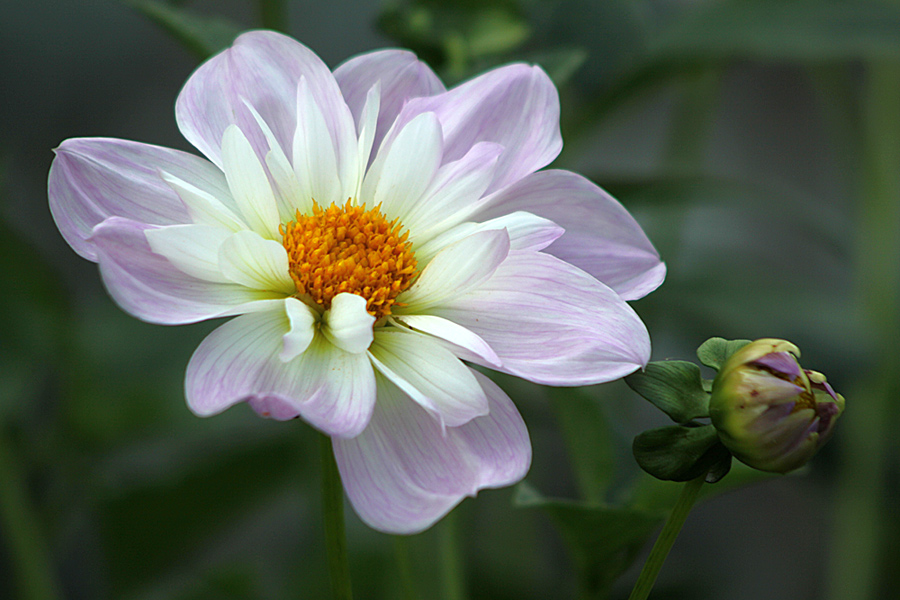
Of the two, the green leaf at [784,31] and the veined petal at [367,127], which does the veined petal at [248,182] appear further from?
the green leaf at [784,31]

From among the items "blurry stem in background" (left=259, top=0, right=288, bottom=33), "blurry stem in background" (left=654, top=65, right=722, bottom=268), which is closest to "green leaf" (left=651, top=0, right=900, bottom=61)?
"blurry stem in background" (left=654, top=65, right=722, bottom=268)

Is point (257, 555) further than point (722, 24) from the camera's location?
Yes

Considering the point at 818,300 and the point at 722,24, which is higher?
the point at 722,24

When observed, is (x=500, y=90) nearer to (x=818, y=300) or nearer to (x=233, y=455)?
(x=233, y=455)

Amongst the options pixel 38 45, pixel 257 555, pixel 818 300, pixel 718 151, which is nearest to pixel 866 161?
pixel 818 300

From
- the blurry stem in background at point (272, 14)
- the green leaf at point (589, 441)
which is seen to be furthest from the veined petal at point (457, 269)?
the blurry stem in background at point (272, 14)
